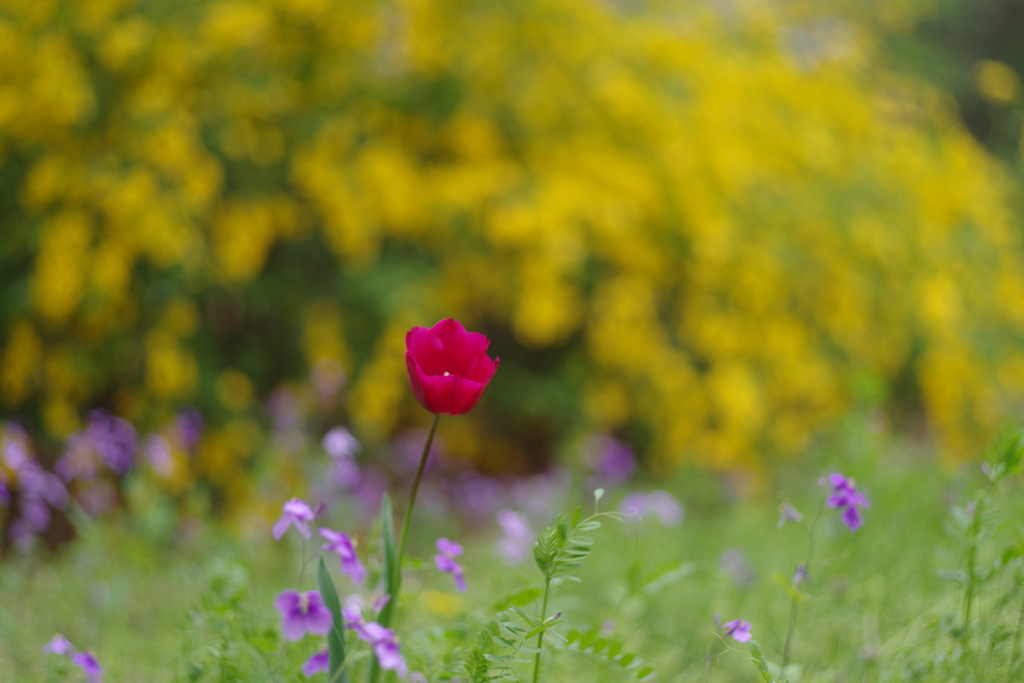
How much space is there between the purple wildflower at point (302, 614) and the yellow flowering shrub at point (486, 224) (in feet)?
7.59

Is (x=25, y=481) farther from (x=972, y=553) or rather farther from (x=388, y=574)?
(x=972, y=553)

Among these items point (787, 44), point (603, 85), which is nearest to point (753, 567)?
point (603, 85)

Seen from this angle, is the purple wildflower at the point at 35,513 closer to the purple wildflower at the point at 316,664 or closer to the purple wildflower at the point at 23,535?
the purple wildflower at the point at 23,535

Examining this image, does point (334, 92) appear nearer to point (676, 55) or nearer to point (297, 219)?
point (297, 219)

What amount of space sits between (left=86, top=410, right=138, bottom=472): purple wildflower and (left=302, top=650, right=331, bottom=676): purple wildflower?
164 cm

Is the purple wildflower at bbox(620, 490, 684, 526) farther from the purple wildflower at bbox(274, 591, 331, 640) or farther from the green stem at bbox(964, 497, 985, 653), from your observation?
the purple wildflower at bbox(274, 591, 331, 640)

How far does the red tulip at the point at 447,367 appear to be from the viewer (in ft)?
3.00

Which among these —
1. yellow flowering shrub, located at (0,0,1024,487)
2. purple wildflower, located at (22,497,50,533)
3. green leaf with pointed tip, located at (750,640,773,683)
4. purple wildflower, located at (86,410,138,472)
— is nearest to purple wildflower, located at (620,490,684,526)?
yellow flowering shrub, located at (0,0,1024,487)

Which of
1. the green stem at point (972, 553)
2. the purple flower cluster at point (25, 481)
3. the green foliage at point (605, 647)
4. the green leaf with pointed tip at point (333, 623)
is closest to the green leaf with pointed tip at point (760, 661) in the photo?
the green foliage at point (605, 647)

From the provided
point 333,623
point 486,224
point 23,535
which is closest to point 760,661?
point 333,623

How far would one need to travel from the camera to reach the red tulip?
914 millimetres

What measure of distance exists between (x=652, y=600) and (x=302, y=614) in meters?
1.15

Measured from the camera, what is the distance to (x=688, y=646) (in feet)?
5.78

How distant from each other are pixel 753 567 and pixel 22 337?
2.88m
